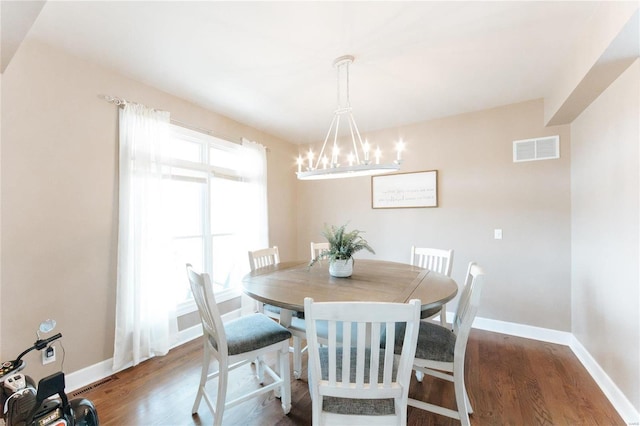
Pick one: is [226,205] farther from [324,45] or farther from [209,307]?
[324,45]

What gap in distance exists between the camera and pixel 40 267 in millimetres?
1901

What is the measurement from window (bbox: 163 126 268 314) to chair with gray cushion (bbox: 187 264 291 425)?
3.74 feet

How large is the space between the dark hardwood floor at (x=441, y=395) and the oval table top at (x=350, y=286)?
0.82m

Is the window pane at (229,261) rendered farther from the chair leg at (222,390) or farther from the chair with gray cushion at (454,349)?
the chair with gray cushion at (454,349)

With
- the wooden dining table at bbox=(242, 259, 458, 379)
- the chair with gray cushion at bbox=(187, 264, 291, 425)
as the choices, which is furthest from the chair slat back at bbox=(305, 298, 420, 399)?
the chair with gray cushion at bbox=(187, 264, 291, 425)

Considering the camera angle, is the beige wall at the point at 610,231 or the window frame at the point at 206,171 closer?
the beige wall at the point at 610,231

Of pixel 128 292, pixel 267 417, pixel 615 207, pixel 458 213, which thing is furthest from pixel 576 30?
pixel 128 292

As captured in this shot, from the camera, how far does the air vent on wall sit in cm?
282

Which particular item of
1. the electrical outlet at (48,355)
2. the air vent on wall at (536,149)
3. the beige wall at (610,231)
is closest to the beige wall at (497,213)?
the air vent on wall at (536,149)

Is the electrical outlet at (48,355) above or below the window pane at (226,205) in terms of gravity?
below

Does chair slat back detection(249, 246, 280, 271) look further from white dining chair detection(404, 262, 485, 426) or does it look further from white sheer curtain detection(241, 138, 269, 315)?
white dining chair detection(404, 262, 485, 426)

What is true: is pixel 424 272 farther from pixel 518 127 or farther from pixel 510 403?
pixel 518 127

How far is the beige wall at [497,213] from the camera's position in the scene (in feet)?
9.25

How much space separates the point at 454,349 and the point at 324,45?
85.9 inches
